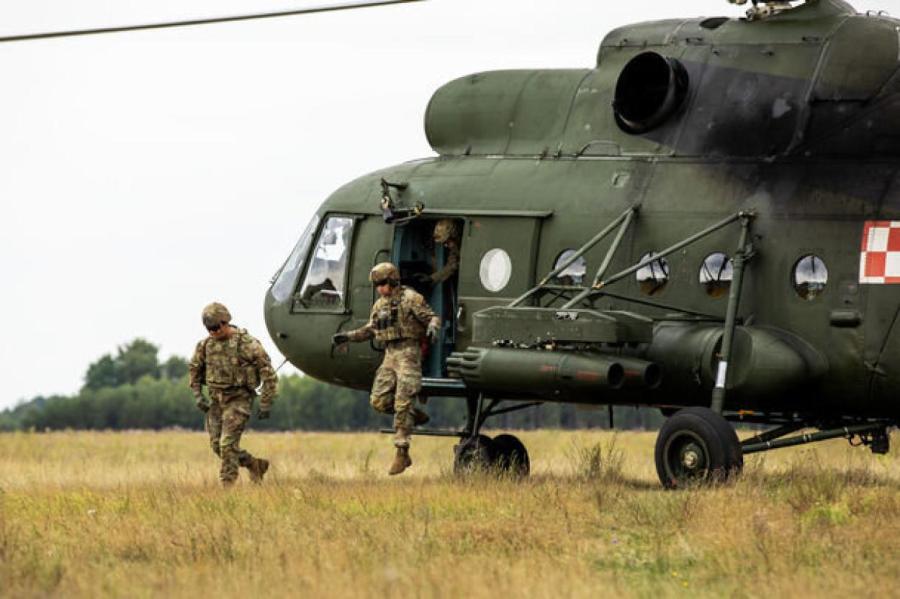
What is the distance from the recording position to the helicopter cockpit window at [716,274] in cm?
1853

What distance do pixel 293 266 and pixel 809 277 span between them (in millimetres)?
6825

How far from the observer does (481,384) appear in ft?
63.2

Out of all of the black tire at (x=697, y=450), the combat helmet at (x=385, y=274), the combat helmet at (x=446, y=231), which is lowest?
the black tire at (x=697, y=450)

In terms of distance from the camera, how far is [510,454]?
21219 mm

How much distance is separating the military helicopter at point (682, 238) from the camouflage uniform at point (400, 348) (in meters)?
0.58

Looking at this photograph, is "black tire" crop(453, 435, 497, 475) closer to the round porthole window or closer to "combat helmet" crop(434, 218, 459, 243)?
the round porthole window

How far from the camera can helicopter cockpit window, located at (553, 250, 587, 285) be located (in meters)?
19.7

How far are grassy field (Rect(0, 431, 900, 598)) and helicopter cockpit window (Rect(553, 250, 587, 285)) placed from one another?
6.05ft

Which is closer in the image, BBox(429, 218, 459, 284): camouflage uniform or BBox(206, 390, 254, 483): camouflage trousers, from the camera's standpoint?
BBox(206, 390, 254, 483): camouflage trousers

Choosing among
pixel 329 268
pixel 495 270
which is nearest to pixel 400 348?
pixel 495 270

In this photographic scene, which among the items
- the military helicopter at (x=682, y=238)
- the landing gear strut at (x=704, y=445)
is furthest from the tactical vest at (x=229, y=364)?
the landing gear strut at (x=704, y=445)

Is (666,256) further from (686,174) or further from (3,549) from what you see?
(3,549)

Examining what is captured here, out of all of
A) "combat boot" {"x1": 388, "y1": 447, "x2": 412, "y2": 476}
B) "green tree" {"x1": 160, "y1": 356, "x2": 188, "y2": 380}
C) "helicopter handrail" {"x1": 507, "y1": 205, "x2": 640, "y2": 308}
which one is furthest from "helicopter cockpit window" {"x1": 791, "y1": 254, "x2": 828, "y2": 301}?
"green tree" {"x1": 160, "y1": 356, "x2": 188, "y2": 380}

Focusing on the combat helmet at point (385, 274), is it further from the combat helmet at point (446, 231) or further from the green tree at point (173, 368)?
the green tree at point (173, 368)
